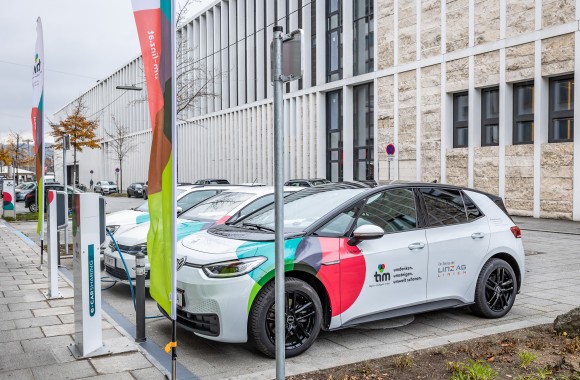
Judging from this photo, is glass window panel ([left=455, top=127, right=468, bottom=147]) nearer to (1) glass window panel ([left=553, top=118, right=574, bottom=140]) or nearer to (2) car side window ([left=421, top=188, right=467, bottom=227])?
(1) glass window panel ([left=553, top=118, right=574, bottom=140])

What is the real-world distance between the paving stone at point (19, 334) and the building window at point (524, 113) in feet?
66.6

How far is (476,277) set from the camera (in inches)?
248

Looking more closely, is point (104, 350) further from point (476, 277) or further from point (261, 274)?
point (476, 277)

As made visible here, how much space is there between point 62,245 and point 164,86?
10711 mm

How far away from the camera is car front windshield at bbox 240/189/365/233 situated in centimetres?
560

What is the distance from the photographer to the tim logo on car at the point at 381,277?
215 inches

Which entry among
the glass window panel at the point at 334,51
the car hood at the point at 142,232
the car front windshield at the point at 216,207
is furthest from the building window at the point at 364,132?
Result: the car hood at the point at 142,232

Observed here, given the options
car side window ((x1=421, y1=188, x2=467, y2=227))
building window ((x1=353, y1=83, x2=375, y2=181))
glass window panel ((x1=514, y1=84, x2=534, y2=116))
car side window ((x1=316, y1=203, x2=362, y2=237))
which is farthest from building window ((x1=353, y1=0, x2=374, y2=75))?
car side window ((x1=316, y1=203, x2=362, y2=237))

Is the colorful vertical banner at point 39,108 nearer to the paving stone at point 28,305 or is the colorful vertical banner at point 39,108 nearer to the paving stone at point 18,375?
the paving stone at point 28,305

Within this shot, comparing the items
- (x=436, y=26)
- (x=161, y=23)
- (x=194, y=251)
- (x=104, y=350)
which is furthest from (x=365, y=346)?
(x=436, y=26)

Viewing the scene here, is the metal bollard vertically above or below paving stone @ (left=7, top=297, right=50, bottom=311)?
above

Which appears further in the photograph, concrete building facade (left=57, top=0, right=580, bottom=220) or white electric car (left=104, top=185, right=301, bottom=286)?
concrete building facade (left=57, top=0, right=580, bottom=220)

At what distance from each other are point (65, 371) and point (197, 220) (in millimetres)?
4149

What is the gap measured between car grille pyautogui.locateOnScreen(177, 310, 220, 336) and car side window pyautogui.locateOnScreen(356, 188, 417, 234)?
1.67 m
